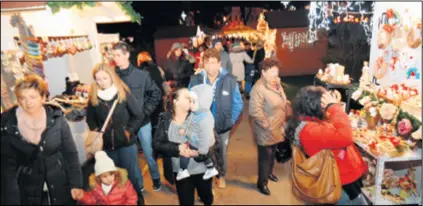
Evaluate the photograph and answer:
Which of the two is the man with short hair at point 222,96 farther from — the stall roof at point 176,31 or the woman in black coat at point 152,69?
the stall roof at point 176,31

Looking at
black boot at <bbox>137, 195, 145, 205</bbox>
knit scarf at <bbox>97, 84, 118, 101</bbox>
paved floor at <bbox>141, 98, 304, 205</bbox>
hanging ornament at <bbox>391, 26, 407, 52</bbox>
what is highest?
hanging ornament at <bbox>391, 26, 407, 52</bbox>

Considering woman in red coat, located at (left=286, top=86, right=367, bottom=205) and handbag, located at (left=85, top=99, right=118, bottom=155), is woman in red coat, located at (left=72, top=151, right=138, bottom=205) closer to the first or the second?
handbag, located at (left=85, top=99, right=118, bottom=155)

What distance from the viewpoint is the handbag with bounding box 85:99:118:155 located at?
208cm

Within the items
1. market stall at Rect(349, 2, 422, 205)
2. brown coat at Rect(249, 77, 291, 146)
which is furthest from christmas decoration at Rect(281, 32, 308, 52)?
brown coat at Rect(249, 77, 291, 146)

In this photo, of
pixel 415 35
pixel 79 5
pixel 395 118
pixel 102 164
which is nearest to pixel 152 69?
pixel 79 5

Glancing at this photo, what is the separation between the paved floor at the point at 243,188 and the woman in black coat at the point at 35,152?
0.86 m

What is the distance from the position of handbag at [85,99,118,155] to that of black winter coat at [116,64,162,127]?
0.83 ft

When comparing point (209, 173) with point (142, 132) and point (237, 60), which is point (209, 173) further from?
point (237, 60)

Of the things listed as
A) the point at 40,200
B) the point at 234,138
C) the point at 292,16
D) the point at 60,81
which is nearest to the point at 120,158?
the point at 40,200

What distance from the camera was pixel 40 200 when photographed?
1889 mm

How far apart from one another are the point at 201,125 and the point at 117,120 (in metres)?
0.65

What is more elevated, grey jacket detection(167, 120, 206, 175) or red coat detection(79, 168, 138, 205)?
grey jacket detection(167, 120, 206, 175)

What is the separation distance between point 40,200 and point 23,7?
120 centimetres

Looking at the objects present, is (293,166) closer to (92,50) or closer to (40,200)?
(40,200)
